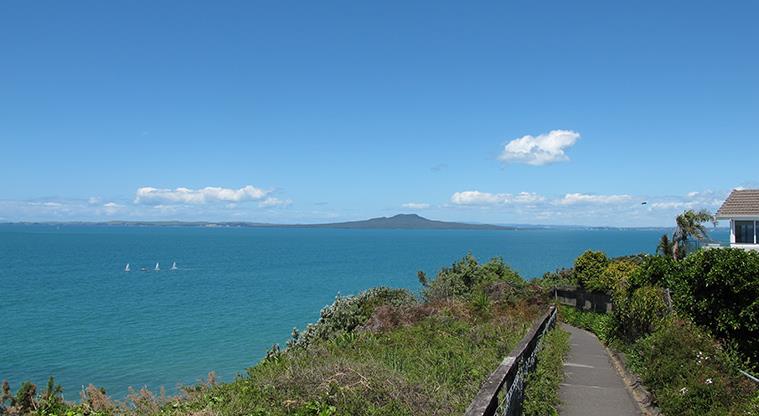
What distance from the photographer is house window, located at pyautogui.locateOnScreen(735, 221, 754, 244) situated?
3259 cm

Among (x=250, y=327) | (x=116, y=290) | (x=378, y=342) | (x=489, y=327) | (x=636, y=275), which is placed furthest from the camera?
(x=116, y=290)

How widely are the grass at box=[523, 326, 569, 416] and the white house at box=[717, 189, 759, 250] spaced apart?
25641 millimetres

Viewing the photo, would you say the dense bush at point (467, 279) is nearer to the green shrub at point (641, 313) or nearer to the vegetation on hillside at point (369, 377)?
the vegetation on hillside at point (369, 377)

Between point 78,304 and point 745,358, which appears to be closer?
point 745,358

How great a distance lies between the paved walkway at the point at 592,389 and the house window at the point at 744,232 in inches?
911

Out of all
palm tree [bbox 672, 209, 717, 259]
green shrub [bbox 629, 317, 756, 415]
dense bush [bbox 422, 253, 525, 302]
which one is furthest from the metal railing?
palm tree [bbox 672, 209, 717, 259]

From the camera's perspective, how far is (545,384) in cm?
893

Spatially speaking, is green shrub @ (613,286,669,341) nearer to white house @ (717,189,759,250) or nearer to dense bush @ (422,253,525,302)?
dense bush @ (422,253,525,302)

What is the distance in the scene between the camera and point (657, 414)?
8484 millimetres

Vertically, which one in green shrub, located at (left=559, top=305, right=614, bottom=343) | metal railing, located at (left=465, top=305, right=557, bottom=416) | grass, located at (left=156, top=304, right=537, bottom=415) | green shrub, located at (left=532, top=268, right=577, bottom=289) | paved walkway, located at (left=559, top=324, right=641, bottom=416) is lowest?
green shrub, located at (left=559, top=305, right=614, bottom=343)

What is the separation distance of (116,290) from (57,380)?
41284mm

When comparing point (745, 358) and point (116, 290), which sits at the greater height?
point (745, 358)

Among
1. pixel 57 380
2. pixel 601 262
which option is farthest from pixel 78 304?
pixel 601 262

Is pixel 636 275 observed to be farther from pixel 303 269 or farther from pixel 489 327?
pixel 303 269
